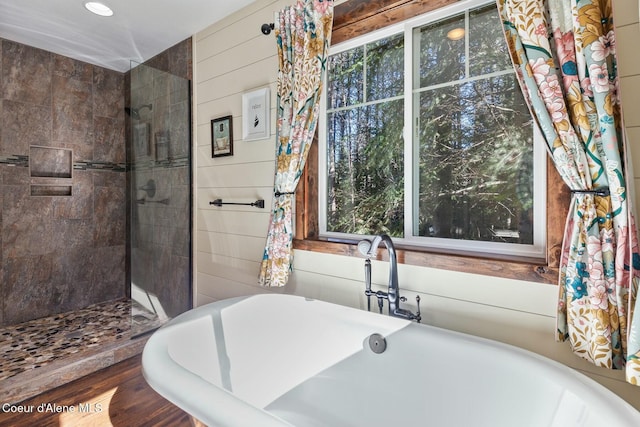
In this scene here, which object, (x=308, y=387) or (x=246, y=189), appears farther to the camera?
(x=246, y=189)

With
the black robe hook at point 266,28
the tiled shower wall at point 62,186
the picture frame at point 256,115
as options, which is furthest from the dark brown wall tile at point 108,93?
the black robe hook at point 266,28

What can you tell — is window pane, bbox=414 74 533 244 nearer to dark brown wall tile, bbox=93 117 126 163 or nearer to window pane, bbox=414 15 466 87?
window pane, bbox=414 15 466 87

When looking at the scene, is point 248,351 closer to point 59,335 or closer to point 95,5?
point 59,335

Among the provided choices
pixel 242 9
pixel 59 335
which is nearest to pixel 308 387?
pixel 59 335

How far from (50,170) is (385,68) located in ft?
10.0

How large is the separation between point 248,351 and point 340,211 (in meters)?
0.93

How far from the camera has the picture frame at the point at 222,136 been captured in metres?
2.42

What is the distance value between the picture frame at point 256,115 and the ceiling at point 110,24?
2.16 ft

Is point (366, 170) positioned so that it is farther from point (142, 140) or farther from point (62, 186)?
point (62, 186)

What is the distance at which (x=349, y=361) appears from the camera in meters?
1.51

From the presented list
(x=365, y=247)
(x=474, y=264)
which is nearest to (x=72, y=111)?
(x=365, y=247)

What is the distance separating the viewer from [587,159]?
114 cm

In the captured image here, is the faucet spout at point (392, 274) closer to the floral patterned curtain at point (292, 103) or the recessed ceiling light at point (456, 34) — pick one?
the floral patterned curtain at point (292, 103)

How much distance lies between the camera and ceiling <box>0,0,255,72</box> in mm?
2275
